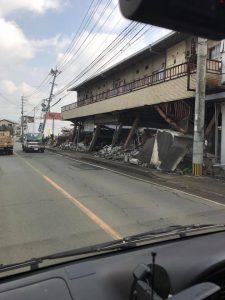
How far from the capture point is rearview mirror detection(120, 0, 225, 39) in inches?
72.9

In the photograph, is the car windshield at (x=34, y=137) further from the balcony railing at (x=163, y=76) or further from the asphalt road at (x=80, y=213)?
the asphalt road at (x=80, y=213)

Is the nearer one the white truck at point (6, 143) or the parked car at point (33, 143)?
the white truck at point (6, 143)

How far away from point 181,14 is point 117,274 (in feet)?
4.86

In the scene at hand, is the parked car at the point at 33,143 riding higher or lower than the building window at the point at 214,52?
lower

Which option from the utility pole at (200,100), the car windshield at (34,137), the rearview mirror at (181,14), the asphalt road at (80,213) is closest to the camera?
the rearview mirror at (181,14)

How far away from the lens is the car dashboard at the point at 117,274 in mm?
2369

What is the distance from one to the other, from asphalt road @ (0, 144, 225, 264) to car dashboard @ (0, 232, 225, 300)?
392cm

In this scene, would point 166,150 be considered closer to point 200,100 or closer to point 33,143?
point 200,100

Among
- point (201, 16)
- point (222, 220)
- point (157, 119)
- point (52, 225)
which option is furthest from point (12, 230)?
point (157, 119)

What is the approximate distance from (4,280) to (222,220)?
305 inches

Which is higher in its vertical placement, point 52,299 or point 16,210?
point 52,299

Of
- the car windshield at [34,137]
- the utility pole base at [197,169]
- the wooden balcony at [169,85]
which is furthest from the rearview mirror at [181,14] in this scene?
the car windshield at [34,137]

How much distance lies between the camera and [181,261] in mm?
2902

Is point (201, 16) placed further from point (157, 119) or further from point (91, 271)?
point (157, 119)
